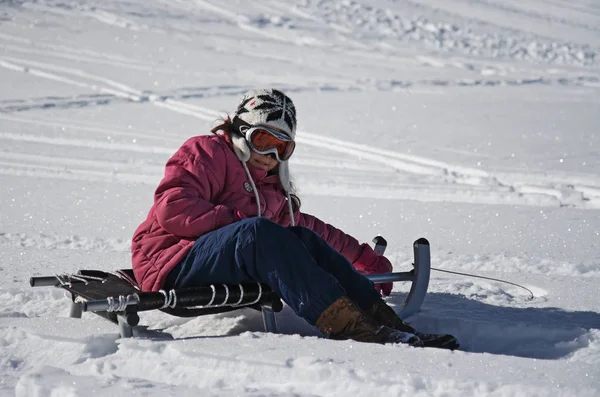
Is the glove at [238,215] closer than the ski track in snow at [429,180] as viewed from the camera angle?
Yes

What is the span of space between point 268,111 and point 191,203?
51 cm

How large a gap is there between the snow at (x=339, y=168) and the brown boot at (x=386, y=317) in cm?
27

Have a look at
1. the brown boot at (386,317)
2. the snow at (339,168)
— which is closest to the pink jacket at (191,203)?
the snow at (339,168)

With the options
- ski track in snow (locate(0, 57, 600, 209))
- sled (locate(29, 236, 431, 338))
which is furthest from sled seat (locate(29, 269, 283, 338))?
ski track in snow (locate(0, 57, 600, 209))

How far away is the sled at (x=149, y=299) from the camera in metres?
3.12

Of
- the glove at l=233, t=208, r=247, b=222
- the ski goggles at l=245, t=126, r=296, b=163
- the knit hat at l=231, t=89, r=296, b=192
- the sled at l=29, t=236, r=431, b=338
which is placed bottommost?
the sled at l=29, t=236, r=431, b=338

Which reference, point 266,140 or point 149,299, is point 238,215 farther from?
point 149,299

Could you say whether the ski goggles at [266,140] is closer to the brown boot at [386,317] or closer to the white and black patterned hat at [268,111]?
the white and black patterned hat at [268,111]

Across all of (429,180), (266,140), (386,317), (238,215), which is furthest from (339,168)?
(386,317)

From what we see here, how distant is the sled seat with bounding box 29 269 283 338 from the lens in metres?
3.11

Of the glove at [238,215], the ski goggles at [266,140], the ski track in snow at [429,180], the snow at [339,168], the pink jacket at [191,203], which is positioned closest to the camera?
the snow at [339,168]

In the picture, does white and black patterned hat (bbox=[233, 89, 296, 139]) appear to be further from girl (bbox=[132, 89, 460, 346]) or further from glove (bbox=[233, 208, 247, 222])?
glove (bbox=[233, 208, 247, 222])

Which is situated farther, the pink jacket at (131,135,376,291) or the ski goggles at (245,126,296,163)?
the ski goggles at (245,126,296,163)

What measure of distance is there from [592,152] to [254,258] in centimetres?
545
